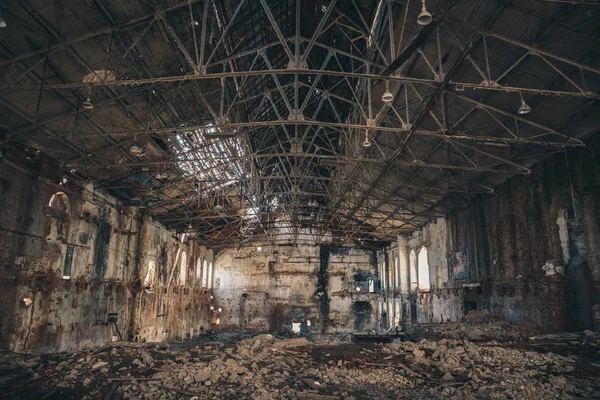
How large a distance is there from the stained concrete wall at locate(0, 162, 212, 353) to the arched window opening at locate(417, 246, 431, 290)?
55.4 ft

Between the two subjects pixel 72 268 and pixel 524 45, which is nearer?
pixel 524 45

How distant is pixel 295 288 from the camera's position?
35.5 metres

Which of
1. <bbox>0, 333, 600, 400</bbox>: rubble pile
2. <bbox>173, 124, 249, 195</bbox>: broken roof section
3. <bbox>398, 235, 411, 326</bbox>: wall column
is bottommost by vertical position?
<bbox>0, 333, 600, 400</bbox>: rubble pile

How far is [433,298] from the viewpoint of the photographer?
23.4m

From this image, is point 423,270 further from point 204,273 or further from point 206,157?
point 204,273

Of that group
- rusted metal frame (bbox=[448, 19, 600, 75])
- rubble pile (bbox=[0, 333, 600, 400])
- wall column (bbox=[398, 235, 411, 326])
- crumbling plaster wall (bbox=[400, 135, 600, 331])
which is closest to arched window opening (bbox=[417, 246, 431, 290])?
wall column (bbox=[398, 235, 411, 326])

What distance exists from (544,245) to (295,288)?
23897mm

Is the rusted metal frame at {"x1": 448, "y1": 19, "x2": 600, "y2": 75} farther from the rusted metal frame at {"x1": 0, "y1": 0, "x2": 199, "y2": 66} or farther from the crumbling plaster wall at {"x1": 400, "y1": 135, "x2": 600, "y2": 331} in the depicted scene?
the rusted metal frame at {"x1": 0, "y1": 0, "x2": 199, "y2": 66}

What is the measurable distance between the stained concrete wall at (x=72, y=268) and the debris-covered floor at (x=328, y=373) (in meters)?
1.73

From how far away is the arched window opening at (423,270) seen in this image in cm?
2617

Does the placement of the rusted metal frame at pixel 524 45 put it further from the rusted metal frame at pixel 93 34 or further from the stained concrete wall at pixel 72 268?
the stained concrete wall at pixel 72 268

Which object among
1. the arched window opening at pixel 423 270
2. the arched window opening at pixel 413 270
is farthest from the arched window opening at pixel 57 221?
the arched window opening at pixel 413 270

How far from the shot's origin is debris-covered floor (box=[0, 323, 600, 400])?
9.21m

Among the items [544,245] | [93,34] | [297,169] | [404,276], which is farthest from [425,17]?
[404,276]
